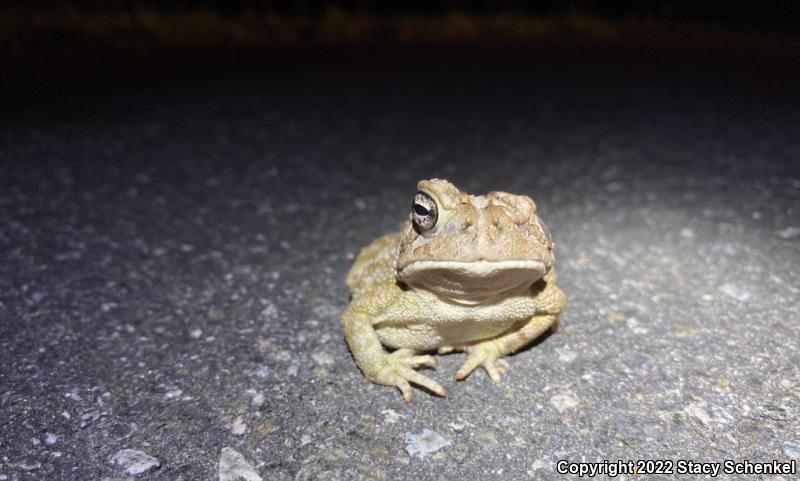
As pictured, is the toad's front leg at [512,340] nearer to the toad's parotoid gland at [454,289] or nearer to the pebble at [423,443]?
the toad's parotoid gland at [454,289]

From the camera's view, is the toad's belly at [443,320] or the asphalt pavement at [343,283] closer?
the asphalt pavement at [343,283]

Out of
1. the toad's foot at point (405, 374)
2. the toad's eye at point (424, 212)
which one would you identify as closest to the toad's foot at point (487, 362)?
the toad's foot at point (405, 374)

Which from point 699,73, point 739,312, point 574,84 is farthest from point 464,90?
point 739,312

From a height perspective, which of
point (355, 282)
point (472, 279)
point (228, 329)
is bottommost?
point (228, 329)

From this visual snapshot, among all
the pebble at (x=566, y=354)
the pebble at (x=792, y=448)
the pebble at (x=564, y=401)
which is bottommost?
the pebble at (x=566, y=354)

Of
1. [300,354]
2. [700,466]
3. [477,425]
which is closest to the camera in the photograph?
[700,466]

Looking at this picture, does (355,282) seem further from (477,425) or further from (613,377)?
(613,377)

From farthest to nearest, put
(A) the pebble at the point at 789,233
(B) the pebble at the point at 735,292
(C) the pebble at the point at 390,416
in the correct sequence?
(A) the pebble at the point at 789,233, (B) the pebble at the point at 735,292, (C) the pebble at the point at 390,416
